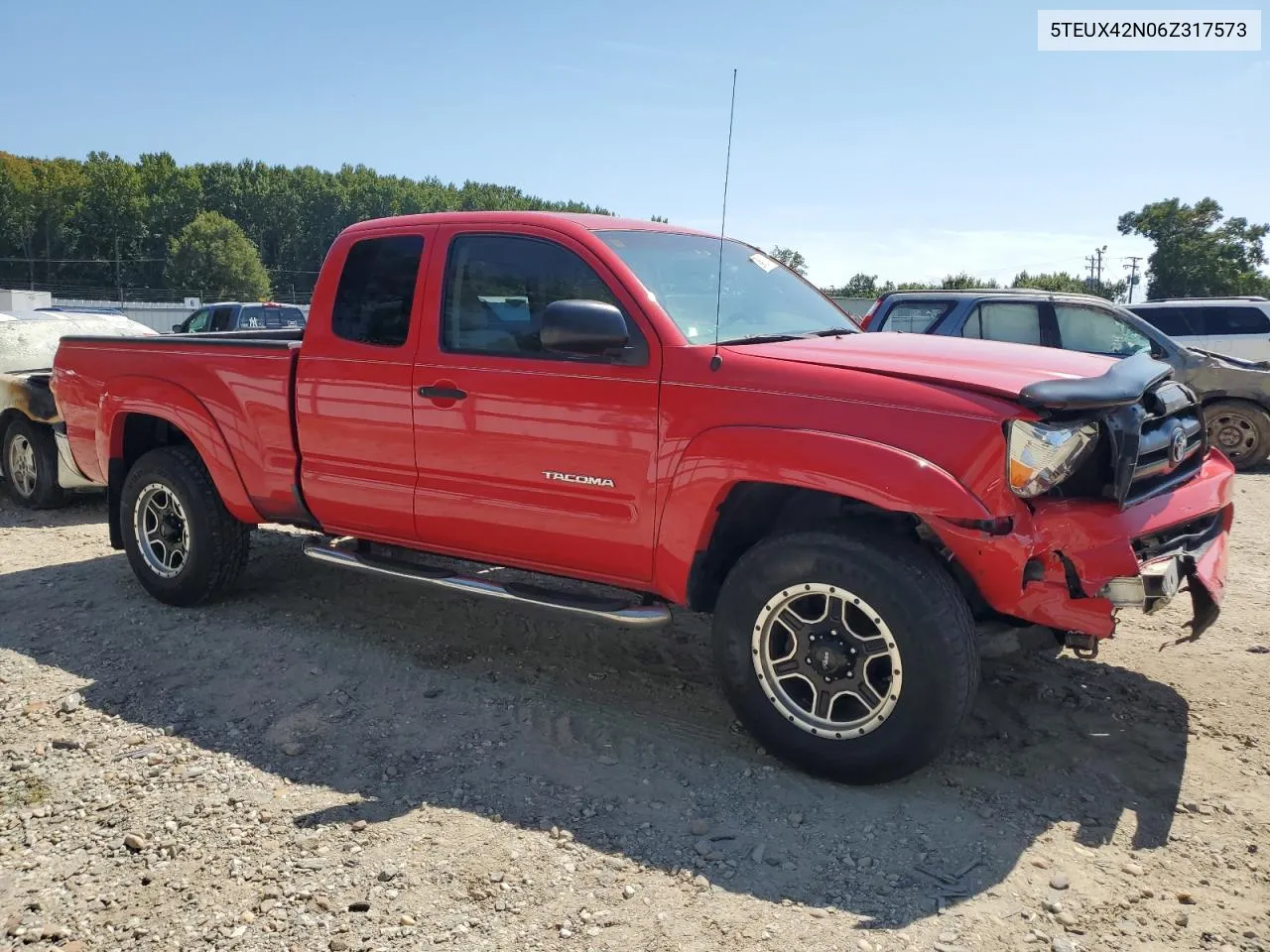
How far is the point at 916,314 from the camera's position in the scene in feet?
31.5

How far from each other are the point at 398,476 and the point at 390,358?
537mm

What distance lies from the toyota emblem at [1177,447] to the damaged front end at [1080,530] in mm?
290

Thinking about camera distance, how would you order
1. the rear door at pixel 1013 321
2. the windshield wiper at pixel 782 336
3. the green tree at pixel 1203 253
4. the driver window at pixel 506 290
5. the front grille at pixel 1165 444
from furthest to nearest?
the green tree at pixel 1203 253, the rear door at pixel 1013 321, the driver window at pixel 506 290, the windshield wiper at pixel 782 336, the front grille at pixel 1165 444

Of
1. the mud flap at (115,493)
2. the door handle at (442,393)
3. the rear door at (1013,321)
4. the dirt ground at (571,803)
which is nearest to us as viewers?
the dirt ground at (571,803)

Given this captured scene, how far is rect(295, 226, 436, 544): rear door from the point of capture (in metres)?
4.52

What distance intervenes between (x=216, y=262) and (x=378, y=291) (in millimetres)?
85327

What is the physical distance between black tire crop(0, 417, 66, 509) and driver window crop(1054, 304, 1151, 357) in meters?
8.90

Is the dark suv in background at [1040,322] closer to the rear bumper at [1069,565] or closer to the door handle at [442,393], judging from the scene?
the door handle at [442,393]

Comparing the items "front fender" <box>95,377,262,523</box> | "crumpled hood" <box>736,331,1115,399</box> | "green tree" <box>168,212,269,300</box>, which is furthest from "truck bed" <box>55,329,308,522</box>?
"green tree" <box>168,212,269,300</box>

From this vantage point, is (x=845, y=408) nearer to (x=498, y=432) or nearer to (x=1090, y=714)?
(x=498, y=432)

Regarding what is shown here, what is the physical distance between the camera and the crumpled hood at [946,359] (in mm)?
3391

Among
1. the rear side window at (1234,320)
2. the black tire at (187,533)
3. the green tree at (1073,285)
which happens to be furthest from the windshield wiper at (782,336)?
the green tree at (1073,285)

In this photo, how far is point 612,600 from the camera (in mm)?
4023

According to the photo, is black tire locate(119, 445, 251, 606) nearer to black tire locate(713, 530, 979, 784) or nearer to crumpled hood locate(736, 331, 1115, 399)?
black tire locate(713, 530, 979, 784)
